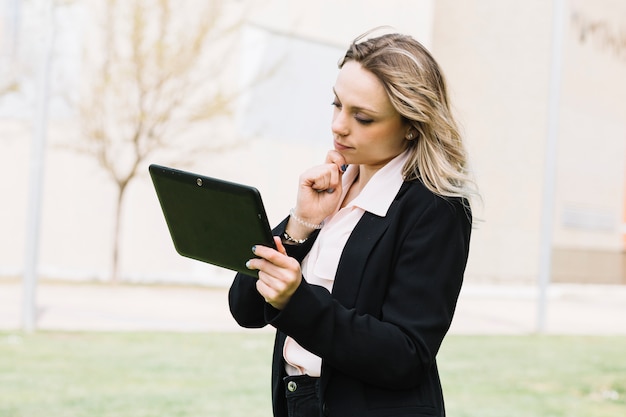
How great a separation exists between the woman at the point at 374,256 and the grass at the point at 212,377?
13.7ft

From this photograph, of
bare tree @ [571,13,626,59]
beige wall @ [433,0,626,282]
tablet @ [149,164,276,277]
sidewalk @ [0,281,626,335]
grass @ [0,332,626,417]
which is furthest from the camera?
bare tree @ [571,13,626,59]

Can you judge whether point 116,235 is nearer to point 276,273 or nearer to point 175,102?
point 175,102

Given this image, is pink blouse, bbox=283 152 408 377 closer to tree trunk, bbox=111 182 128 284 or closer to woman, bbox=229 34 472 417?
woman, bbox=229 34 472 417

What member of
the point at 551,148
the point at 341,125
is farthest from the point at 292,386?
the point at 551,148

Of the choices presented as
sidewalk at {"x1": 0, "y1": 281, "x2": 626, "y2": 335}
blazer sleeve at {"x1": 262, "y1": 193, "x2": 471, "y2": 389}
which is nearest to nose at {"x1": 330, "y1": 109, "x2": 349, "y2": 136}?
blazer sleeve at {"x1": 262, "y1": 193, "x2": 471, "y2": 389}

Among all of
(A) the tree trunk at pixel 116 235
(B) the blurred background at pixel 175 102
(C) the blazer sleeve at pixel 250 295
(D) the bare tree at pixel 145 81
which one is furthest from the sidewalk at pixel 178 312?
(C) the blazer sleeve at pixel 250 295

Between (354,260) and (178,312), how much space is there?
10.5 metres

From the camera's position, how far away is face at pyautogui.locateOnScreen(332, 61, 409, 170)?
1970mm

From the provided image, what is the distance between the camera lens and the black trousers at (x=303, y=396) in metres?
1.99

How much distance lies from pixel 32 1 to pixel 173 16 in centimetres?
225

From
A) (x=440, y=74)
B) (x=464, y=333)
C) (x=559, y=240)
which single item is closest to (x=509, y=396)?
(x=464, y=333)

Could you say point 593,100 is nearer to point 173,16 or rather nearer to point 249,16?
point 249,16

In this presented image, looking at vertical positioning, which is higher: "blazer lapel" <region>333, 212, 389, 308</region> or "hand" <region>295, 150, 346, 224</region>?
"hand" <region>295, 150, 346, 224</region>

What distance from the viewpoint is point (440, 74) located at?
2025 mm
